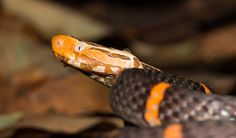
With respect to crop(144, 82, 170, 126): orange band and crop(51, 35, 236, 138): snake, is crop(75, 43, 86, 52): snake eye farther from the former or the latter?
crop(144, 82, 170, 126): orange band

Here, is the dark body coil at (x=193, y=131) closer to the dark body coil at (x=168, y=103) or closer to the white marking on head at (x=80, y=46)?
the dark body coil at (x=168, y=103)

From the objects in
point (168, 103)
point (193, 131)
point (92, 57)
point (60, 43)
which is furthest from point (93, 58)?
point (193, 131)

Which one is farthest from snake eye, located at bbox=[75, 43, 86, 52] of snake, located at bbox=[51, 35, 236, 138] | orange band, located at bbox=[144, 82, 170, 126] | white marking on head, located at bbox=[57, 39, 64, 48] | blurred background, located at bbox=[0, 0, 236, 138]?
blurred background, located at bbox=[0, 0, 236, 138]

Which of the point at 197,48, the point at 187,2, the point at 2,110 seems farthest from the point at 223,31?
the point at 2,110

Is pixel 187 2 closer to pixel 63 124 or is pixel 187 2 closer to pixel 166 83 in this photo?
pixel 63 124

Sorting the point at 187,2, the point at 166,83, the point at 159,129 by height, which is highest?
the point at 187,2

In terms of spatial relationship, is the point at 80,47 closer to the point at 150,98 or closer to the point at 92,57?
the point at 92,57
